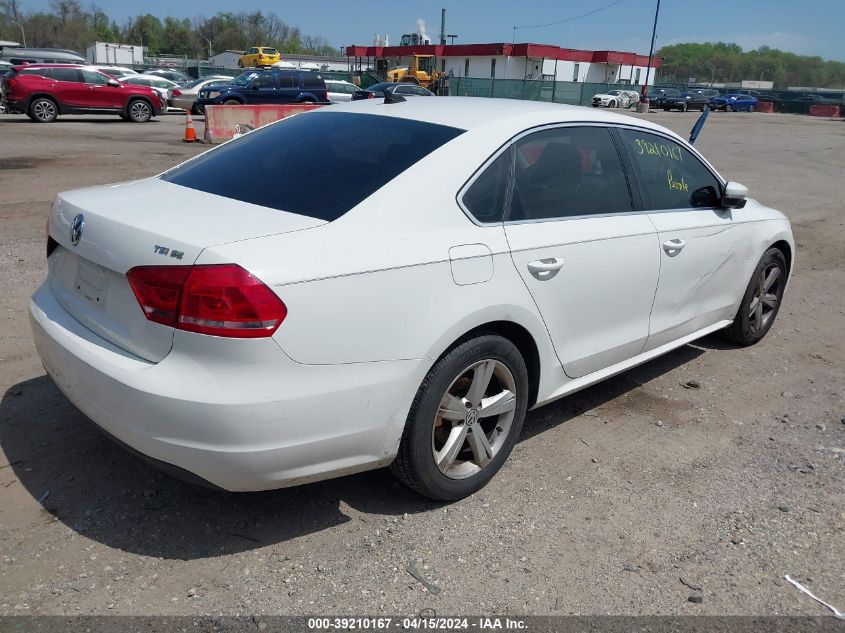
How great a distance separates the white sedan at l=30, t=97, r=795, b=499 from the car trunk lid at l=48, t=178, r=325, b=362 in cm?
1

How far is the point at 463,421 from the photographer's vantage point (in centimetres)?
321

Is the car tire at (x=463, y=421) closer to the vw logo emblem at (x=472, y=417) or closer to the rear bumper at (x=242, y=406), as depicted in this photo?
the vw logo emblem at (x=472, y=417)

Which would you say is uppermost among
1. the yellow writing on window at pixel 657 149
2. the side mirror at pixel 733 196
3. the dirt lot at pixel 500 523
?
the yellow writing on window at pixel 657 149

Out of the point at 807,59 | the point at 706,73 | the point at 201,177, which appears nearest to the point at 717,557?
the point at 201,177

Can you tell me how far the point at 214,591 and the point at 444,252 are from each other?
1.54m

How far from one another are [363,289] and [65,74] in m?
22.2

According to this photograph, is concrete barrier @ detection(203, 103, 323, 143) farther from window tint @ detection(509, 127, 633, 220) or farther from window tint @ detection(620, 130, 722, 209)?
window tint @ detection(509, 127, 633, 220)

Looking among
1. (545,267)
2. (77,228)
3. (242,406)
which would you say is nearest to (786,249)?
(545,267)

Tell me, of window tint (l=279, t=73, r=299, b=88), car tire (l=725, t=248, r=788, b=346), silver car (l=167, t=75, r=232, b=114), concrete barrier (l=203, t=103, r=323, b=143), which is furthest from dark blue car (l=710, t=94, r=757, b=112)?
→ car tire (l=725, t=248, r=788, b=346)

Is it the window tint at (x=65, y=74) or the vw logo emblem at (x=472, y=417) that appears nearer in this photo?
the vw logo emblem at (x=472, y=417)

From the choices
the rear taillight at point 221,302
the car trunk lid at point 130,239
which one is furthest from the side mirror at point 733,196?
the rear taillight at point 221,302

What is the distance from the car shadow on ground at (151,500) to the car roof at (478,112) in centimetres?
170

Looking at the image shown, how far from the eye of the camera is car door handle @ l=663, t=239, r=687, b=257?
410 cm

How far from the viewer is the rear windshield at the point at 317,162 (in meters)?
3.00
